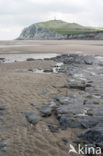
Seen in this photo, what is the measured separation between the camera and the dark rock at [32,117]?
27.2ft

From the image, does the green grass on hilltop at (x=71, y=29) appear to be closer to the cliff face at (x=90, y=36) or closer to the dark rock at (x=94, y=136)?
the cliff face at (x=90, y=36)

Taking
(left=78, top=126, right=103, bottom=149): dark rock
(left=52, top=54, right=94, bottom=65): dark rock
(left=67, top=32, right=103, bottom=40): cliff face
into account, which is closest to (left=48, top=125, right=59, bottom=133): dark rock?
(left=78, top=126, right=103, bottom=149): dark rock

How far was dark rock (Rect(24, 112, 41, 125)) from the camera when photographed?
8.29m

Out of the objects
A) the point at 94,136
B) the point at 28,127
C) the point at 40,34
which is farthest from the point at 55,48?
the point at 40,34

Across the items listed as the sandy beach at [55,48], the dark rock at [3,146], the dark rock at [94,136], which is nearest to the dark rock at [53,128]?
the dark rock at [94,136]

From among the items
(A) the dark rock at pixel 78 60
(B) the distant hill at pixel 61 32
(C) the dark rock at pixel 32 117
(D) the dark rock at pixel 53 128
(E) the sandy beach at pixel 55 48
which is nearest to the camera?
(D) the dark rock at pixel 53 128

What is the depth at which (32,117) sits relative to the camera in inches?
337

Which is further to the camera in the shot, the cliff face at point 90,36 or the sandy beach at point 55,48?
the cliff face at point 90,36

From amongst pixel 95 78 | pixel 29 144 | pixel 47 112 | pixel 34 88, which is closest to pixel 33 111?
pixel 47 112

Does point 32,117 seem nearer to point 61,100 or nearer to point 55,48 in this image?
point 61,100

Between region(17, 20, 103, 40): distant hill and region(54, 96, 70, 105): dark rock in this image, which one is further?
region(17, 20, 103, 40): distant hill

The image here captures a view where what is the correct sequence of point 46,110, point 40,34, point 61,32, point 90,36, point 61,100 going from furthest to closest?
point 40,34 → point 61,32 → point 90,36 → point 61,100 → point 46,110

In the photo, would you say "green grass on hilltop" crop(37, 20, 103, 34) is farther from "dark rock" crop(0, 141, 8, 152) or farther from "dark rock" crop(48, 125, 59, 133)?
"dark rock" crop(0, 141, 8, 152)

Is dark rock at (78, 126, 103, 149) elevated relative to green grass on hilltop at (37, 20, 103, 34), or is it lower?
lower
